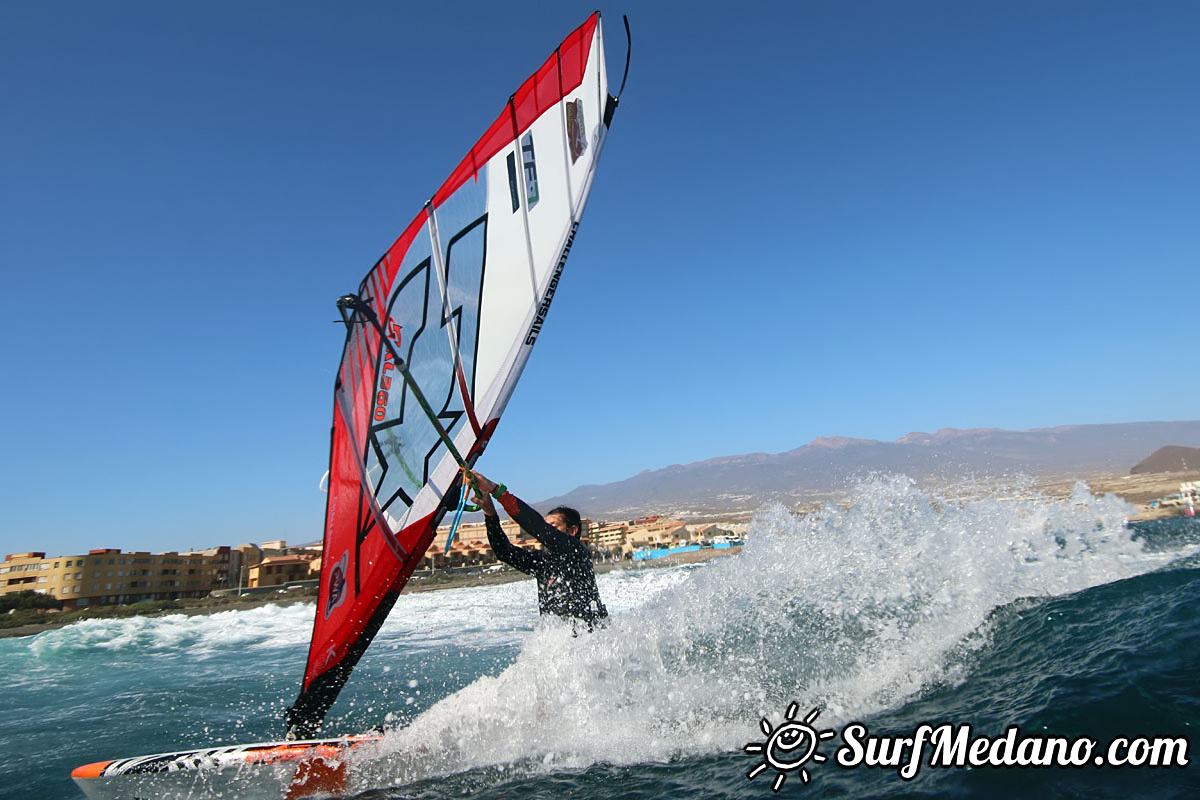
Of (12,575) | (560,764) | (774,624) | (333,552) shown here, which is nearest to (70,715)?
(333,552)

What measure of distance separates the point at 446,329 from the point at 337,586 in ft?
6.47

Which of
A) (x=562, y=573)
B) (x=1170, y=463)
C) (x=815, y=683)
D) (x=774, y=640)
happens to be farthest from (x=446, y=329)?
(x=1170, y=463)

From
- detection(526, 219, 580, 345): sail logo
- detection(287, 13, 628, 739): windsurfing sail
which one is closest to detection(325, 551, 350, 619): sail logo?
detection(287, 13, 628, 739): windsurfing sail

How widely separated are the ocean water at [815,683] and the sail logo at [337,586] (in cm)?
99

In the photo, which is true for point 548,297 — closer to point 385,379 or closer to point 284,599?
point 385,379

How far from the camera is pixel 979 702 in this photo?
3.59m

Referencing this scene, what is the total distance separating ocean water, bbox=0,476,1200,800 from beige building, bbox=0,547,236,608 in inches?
2265

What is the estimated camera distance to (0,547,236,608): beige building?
5147 cm

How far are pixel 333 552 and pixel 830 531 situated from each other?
190 inches

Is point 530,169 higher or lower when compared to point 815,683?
higher

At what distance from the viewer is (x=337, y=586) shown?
4.21 m

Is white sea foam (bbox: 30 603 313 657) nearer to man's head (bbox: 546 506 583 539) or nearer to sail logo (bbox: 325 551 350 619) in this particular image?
sail logo (bbox: 325 551 350 619)

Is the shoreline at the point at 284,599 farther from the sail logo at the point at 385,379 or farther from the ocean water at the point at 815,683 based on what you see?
the sail logo at the point at 385,379
